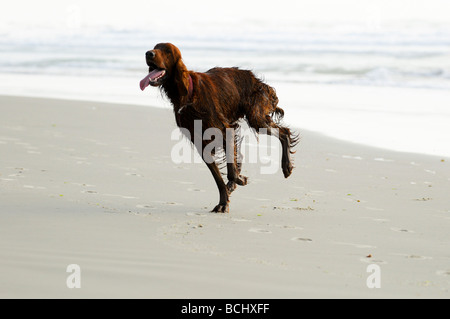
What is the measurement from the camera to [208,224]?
18.0ft

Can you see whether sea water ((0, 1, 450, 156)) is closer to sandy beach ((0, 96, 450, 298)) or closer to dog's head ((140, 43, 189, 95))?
dog's head ((140, 43, 189, 95))

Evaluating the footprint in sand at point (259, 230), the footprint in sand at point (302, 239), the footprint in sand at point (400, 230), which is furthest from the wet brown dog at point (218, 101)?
the footprint in sand at point (400, 230)

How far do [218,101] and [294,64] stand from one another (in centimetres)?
2240

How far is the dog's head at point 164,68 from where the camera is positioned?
5.49 meters

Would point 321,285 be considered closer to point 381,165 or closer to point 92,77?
point 381,165

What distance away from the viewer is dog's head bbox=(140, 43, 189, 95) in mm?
5488

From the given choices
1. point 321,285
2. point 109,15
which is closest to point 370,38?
point 109,15

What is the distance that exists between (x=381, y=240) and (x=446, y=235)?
594 millimetres

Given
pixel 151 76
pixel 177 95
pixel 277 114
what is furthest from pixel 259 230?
pixel 277 114

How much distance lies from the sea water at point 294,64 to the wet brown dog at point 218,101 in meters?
0.24

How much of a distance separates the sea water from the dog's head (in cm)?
36

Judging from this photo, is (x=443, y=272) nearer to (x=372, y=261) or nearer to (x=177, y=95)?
(x=372, y=261)

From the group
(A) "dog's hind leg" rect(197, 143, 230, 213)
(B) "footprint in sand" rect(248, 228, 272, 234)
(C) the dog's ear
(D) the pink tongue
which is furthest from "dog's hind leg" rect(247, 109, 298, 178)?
(B) "footprint in sand" rect(248, 228, 272, 234)

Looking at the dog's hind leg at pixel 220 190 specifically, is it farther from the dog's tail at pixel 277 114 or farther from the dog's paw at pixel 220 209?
the dog's tail at pixel 277 114
